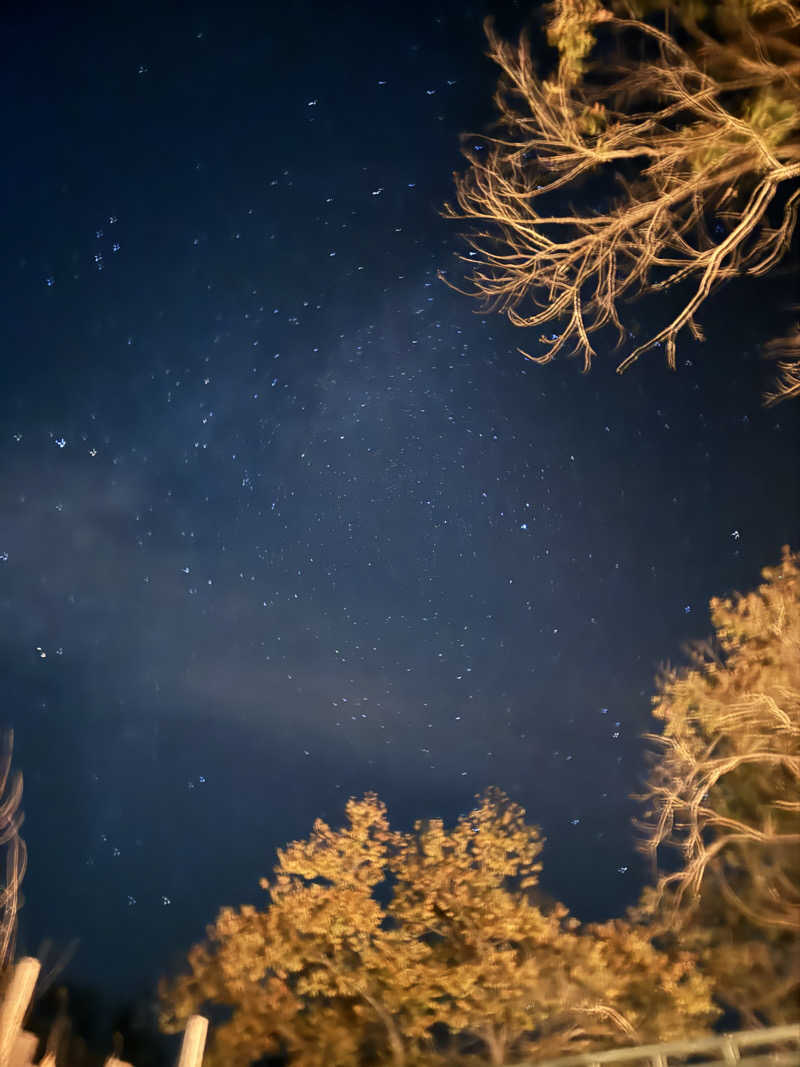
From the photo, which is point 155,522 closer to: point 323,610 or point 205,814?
point 323,610

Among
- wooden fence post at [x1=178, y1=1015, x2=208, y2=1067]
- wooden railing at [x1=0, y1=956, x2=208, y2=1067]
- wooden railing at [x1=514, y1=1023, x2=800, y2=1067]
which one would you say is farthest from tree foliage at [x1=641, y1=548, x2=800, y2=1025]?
wooden railing at [x1=0, y1=956, x2=208, y2=1067]

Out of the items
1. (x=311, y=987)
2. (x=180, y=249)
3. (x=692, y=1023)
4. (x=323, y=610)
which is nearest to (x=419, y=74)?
(x=180, y=249)

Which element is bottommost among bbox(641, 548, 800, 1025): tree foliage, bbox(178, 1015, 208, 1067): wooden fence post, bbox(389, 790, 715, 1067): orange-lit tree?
bbox(178, 1015, 208, 1067): wooden fence post

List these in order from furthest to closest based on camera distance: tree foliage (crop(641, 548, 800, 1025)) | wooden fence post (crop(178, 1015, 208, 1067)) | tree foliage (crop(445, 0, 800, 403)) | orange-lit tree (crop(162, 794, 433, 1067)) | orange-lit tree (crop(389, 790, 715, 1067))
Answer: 1. orange-lit tree (crop(162, 794, 433, 1067))
2. orange-lit tree (crop(389, 790, 715, 1067))
3. tree foliage (crop(641, 548, 800, 1025))
4. tree foliage (crop(445, 0, 800, 403))
5. wooden fence post (crop(178, 1015, 208, 1067))

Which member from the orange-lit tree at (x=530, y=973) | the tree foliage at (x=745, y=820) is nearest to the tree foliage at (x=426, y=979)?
the orange-lit tree at (x=530, y=973)

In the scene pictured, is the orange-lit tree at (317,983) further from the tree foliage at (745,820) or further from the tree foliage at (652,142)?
the tree foliage at (652,142)

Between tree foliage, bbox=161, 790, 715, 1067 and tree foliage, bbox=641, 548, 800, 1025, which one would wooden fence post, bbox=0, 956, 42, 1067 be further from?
tree foliage, bbox=161, 790, 715, 1067

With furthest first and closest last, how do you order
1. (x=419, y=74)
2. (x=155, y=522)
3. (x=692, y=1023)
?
(x=155, y=522) → (x=692, y=1023) → (x=419, y=74)

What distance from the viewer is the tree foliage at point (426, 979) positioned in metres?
7.09

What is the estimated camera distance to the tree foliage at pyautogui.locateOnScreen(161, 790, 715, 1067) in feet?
23.3

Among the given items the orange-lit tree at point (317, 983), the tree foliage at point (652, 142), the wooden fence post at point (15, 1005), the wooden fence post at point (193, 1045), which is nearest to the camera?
the wooden fence post at point (15, 1005)

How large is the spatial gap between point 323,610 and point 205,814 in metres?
3.43

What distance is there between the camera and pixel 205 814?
448 inches

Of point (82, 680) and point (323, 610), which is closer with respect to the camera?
point (82, 680)
